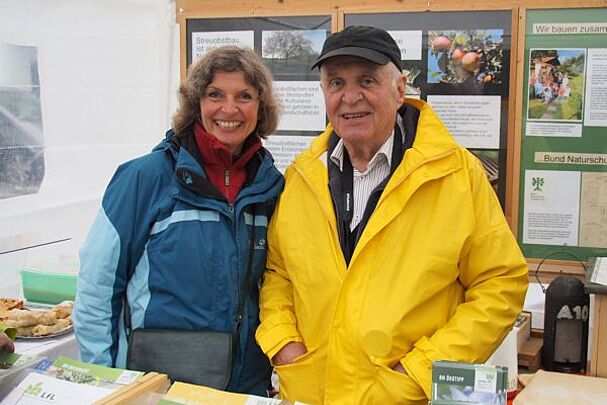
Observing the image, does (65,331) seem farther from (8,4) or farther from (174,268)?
(8,4)

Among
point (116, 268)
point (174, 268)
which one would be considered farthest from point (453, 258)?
point (116, 268)

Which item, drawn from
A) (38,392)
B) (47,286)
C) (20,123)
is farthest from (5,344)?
(20,123)

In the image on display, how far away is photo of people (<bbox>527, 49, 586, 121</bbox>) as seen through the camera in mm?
2477

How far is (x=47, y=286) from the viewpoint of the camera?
9.00 feet

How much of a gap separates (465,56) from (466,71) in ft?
0.20

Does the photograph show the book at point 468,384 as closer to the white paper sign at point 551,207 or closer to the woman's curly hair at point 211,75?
the woman's curly hair at point 211,75

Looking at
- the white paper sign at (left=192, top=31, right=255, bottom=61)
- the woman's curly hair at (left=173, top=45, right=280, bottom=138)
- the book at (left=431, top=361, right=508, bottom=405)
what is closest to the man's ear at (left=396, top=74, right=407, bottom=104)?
the woman's curly hair at (left=173, top=45, right=280, bottom=138)

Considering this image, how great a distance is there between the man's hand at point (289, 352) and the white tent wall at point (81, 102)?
1397mm

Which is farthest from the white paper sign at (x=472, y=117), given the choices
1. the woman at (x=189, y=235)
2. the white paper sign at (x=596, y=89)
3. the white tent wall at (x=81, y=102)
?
the white tent wall at (x=81, y=102)

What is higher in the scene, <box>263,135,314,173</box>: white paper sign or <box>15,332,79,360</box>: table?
<box>263,135,314,173</box>: white paper sign

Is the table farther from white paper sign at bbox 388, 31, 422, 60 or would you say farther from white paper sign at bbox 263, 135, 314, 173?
white paper sign at bbox 388, 31, 422, 60

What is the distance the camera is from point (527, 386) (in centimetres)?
193

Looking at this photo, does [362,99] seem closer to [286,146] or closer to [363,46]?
[363,46]

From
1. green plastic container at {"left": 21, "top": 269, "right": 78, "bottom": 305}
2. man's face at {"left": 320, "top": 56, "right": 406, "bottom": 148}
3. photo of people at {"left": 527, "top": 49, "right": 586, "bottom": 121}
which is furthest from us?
green plastic container at {"left": 21, "top": 269, "right": 78, "bottom": 305}
